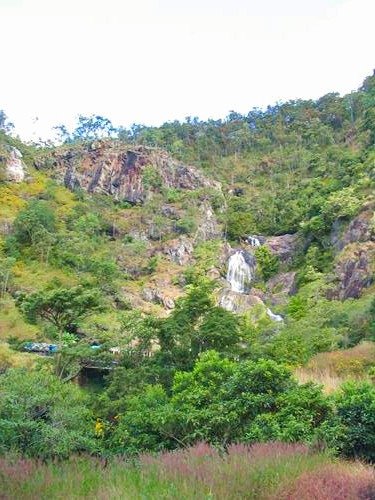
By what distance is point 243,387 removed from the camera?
7.21 m

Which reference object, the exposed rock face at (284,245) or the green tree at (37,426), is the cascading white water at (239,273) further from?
the green tree at (37,426)

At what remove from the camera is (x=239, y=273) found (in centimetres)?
5519

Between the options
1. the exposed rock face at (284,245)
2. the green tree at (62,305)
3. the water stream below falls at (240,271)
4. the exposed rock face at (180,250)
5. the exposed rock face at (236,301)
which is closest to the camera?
the green tree at (62,305)

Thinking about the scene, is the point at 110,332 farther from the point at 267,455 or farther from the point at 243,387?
the point at 267,455

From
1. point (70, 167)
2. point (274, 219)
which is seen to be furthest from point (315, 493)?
point (70, 167)

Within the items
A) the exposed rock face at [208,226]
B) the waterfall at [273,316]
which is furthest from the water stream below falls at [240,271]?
the waterfall at [273,316]

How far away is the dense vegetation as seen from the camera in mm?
6549

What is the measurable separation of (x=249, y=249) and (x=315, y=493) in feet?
189

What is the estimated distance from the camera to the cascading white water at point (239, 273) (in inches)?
2114

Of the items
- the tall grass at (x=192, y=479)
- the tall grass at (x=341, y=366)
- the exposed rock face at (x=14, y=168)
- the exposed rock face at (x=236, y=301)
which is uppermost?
the exposed rock face at (x=14, y=168)

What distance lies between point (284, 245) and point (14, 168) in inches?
1447

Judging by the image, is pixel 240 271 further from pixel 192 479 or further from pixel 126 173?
pixel 192 479

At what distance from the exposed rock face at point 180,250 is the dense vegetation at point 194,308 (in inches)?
26.6

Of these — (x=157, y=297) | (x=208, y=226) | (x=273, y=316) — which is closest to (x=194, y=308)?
(x=273, y=316)
